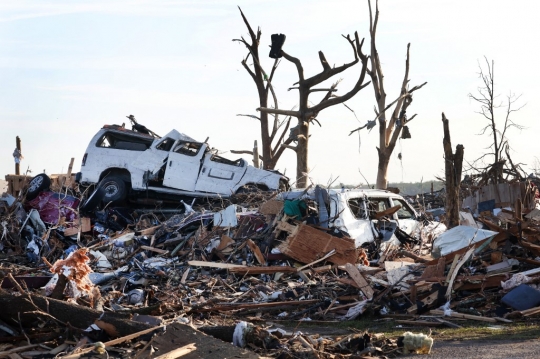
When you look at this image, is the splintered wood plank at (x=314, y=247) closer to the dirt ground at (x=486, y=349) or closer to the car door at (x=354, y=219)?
the car door at (x=354, y=219)

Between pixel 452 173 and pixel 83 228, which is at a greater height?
pixel 452 173

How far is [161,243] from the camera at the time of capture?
15531 mm

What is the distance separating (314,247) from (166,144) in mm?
9070

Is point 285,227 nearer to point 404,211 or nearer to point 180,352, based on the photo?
point 404,211

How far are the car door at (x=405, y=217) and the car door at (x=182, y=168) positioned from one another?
22.9 feet

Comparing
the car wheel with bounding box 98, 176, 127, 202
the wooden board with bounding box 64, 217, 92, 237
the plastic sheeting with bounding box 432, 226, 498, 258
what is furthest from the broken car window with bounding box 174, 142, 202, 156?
the plastic sheeting with bounding box 432, 226, 498, 258

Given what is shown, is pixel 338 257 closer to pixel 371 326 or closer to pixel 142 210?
pixel 371 326

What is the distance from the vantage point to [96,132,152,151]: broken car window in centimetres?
2148

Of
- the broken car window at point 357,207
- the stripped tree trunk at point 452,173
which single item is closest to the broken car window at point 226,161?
the stripped tree trunk at point 452,173

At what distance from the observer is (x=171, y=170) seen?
21.1m

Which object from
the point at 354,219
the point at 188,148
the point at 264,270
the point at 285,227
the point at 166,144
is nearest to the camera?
the point at 264,270

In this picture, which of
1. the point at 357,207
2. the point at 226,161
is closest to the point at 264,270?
the point at 357,207

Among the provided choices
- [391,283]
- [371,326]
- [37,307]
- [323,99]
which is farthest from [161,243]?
[323,99]

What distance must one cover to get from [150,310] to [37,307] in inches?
59.7
